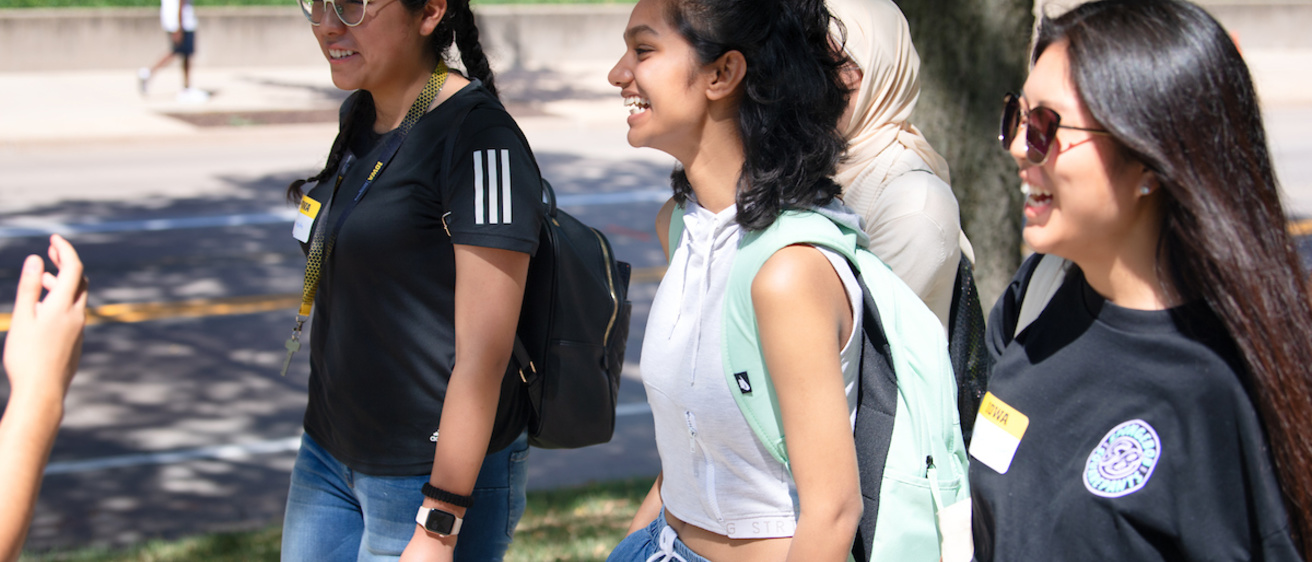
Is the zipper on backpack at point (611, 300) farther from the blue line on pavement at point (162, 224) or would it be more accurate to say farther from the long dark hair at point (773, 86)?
the blue line on pavement at point (162, 224)

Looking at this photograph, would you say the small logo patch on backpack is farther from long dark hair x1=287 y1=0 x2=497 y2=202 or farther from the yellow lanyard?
long dark hair x1=287 y1=0 x2=497 y2=202

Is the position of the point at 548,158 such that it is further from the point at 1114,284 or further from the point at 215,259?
the point at 1114,284

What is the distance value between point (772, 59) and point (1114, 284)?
0.73 metres

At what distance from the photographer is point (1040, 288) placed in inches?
71.3

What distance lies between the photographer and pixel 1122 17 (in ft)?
4.93

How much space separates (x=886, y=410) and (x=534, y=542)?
2967 millimetres

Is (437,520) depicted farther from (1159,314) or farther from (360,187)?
(1159,314)

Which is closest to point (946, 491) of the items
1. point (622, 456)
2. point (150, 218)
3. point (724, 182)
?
point (724, 182)

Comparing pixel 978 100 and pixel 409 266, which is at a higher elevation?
pixel 978 100

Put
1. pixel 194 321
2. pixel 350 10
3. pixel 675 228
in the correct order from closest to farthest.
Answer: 1. pixel 675 228
2. pixel 350 10
3. pixel 194 321

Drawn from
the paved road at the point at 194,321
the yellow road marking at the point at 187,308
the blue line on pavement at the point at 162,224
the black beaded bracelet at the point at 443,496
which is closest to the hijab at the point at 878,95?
the black beaded bracelet at the point at 443,496

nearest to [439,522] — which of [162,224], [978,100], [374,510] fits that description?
[374,510]

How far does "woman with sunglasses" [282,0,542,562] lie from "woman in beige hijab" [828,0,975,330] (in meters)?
0.82

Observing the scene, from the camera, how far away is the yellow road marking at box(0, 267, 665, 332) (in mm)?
7859
